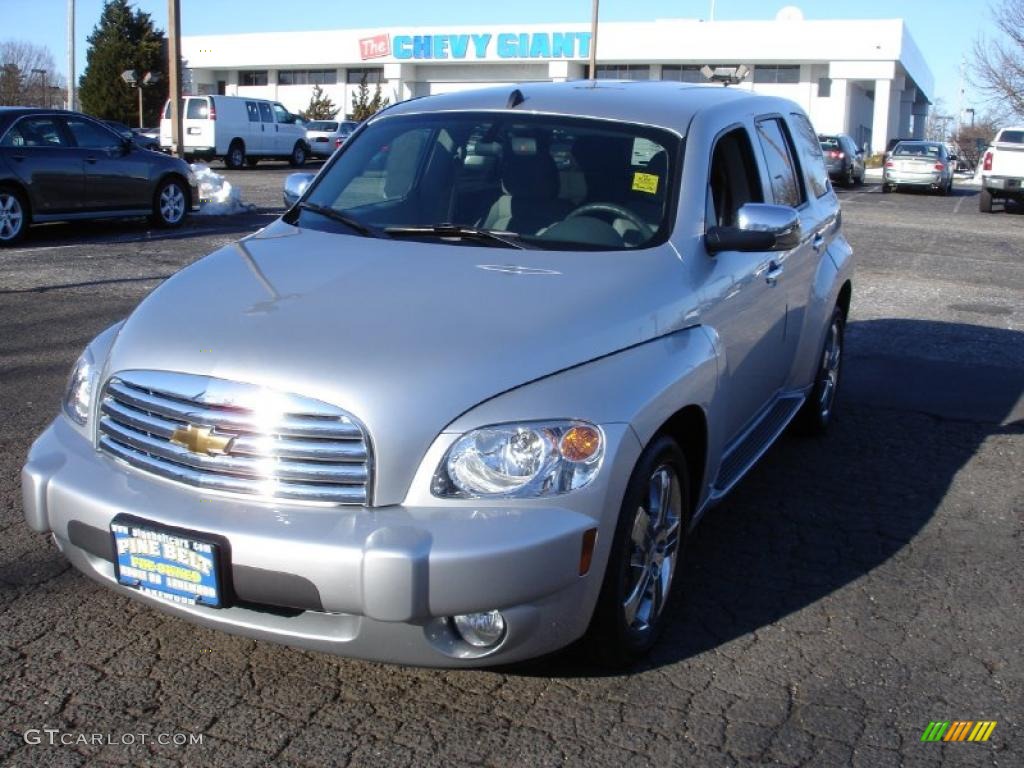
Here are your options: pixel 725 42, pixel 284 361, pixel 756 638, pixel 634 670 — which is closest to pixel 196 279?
pixel 284 361

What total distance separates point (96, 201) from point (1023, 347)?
417 inches

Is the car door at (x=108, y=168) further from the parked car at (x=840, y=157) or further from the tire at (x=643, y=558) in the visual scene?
the parked car at (x=840, y=157)

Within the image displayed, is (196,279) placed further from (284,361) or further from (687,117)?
(687,117)

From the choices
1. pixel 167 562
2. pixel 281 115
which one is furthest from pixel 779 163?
pixel 281 115

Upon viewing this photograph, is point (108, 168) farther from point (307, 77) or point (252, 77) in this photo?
point (252, 77)

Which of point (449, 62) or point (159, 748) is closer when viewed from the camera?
point (159, 748)

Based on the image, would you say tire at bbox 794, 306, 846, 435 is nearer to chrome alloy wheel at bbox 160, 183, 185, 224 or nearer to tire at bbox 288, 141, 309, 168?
chrome alloy wheel at bbox 160, 183, 185, 224

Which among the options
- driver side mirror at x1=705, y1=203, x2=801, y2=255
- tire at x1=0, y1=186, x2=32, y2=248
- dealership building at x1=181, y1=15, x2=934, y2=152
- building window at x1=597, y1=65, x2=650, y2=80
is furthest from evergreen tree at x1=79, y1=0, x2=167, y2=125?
driver side mirror at x1=705, y1=203, x2=801, y2=255

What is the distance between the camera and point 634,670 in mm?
3578

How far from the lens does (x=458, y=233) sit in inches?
166

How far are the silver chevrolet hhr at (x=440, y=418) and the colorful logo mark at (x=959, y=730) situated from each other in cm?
88

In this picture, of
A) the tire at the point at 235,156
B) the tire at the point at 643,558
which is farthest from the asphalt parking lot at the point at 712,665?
the tire at the point at 235,156

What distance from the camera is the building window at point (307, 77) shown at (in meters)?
64.1

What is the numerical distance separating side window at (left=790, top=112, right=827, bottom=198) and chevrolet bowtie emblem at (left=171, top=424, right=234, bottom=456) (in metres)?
3.88
